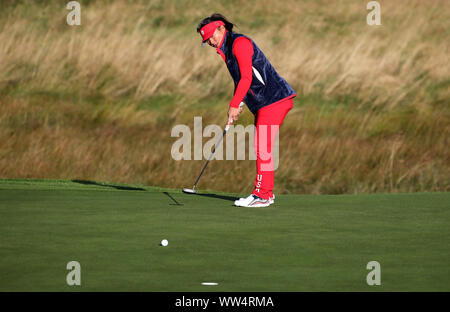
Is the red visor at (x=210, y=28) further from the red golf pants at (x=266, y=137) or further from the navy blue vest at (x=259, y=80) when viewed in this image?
the red golf pants at (x=266, y=137)

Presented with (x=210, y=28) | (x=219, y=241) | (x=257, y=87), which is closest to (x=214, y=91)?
(x=257, y=87)

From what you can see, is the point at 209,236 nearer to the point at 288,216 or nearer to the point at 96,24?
the point at 288,216

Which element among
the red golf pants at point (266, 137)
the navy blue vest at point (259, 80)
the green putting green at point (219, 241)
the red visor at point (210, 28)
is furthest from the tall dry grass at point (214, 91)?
the red visor at point (210, 28)

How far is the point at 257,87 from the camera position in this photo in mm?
9336

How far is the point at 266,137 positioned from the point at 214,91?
9559 mm

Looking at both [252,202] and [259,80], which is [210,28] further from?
[252,202]

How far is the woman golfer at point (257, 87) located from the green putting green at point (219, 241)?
0.31 meters

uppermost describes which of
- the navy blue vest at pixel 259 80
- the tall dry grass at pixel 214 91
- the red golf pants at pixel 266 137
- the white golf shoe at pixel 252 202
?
the tall dry grass at pixel 214 91

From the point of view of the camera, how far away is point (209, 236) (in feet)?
24.1

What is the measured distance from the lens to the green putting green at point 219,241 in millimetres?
5828

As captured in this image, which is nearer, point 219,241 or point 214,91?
point 219,241
